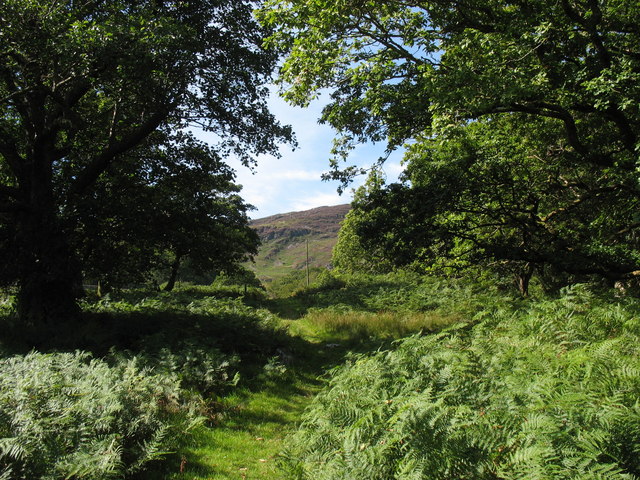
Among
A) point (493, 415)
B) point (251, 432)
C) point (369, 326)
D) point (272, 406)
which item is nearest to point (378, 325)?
point (369, 326)

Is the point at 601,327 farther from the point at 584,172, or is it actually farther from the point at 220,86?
the point at 220,86

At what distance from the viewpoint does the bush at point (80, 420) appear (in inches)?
153

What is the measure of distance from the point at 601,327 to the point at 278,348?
7725 millimetres

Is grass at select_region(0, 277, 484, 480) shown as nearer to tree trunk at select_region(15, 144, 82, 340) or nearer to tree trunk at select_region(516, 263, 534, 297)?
tree trunk at select_region(15, 144, 82, 340)

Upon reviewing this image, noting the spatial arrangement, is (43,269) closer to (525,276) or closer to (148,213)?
(148,213)

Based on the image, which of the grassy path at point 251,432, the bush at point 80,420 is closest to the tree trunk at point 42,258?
the bush at point 80,420

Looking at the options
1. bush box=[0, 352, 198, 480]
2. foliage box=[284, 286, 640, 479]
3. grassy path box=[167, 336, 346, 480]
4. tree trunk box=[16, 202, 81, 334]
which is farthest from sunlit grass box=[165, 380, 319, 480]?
tree trunk box=[16, 202, 81, 334]

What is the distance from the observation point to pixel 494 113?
10484mm

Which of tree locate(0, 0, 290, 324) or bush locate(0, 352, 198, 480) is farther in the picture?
tree locate(0, 0, 290, 324)

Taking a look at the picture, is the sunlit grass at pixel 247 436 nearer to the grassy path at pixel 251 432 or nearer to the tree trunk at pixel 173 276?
the grassy path at pixel 251 432

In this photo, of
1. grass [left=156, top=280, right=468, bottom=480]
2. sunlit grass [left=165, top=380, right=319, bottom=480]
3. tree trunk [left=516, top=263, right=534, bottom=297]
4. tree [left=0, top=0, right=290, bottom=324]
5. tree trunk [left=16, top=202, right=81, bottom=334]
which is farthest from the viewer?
tree trunk [left=516, top=263, right=534, bottom=297]

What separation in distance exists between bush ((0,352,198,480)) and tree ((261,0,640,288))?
25.7ft

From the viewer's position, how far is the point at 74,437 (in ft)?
→ 14.4

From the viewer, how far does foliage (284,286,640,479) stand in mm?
2930
